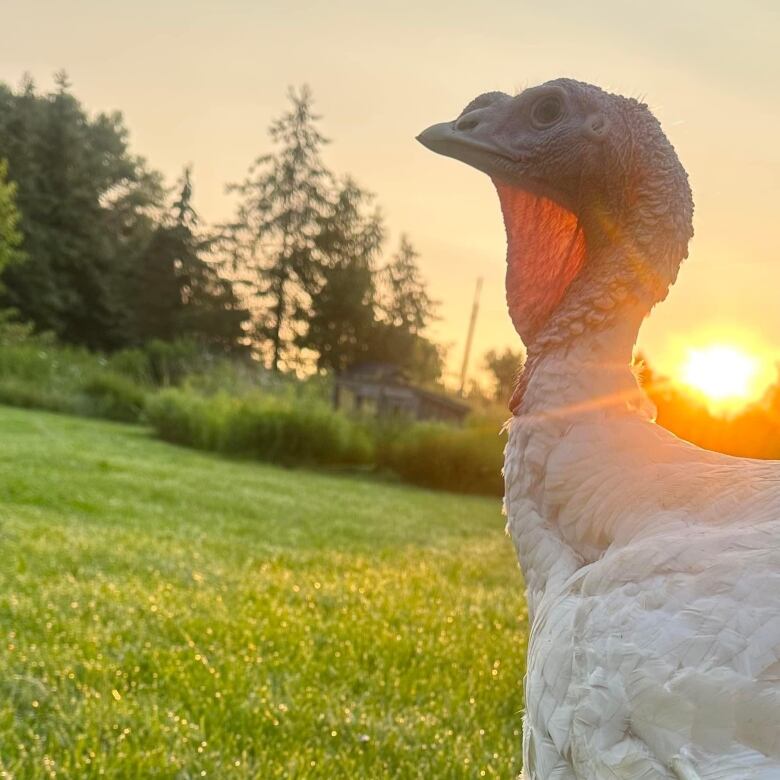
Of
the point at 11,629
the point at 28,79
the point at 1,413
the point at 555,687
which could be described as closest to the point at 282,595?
the point at 11,629

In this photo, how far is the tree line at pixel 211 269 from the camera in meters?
37.9

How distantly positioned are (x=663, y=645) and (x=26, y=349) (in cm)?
2721

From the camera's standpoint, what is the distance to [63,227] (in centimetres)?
4066

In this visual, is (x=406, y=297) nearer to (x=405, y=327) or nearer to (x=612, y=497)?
(x=405, y=327)

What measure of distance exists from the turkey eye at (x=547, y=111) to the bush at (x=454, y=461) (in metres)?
12.9

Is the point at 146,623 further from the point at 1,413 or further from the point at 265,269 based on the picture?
the point at 265,269

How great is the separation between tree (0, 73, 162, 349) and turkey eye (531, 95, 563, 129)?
3885 centimetres

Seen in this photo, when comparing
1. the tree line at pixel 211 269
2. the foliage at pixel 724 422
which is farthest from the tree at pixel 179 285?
the foliage at pixel 724 422

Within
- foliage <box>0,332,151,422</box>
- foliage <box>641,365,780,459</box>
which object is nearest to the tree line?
foliage <box>0,332,151,422</box>

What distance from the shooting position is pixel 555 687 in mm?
1438

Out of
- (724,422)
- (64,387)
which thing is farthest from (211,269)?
(724,422)

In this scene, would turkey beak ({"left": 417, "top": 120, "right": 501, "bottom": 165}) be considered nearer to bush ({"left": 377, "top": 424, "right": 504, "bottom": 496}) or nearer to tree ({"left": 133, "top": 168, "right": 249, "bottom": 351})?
bush ({"left": 377, "top": 424, "right": 504, "bottom": 496})

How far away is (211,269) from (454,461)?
1083 inches

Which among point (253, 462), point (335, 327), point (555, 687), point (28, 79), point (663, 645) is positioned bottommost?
point (253, 462)
